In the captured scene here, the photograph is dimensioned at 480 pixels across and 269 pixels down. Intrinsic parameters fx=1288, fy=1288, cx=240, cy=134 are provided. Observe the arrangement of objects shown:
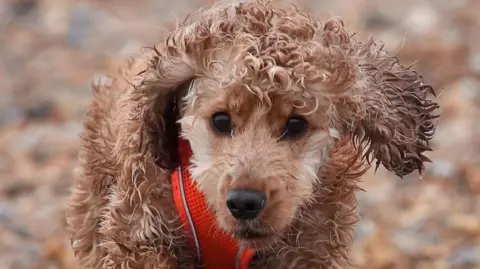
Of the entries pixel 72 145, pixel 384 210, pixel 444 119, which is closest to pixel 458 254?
pixel 384 210

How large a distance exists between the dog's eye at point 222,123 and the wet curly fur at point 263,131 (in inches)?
0.9

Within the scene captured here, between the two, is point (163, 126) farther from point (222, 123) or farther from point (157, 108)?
point (222, 123)

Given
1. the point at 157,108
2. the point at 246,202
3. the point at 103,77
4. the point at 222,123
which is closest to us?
the point at 246,202

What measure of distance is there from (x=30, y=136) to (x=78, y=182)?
4149 mm

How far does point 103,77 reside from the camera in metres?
7.18

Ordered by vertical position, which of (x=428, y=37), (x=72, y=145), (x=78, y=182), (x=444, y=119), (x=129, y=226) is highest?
(x=428, y=37)

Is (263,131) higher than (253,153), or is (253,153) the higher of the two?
(263,131)

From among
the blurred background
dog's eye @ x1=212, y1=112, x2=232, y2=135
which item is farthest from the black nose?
the blurred background

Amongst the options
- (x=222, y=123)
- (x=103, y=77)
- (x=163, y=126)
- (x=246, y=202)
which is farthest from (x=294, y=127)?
(x=103, y=77)

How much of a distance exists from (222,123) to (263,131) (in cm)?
17

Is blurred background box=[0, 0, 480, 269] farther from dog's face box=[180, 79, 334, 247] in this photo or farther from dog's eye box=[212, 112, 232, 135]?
dog's eye box=[212, 112, 232, 135]

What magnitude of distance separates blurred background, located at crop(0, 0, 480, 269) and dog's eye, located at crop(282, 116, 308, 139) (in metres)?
1.19

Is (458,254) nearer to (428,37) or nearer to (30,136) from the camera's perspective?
(30,136)

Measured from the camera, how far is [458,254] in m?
8.32
